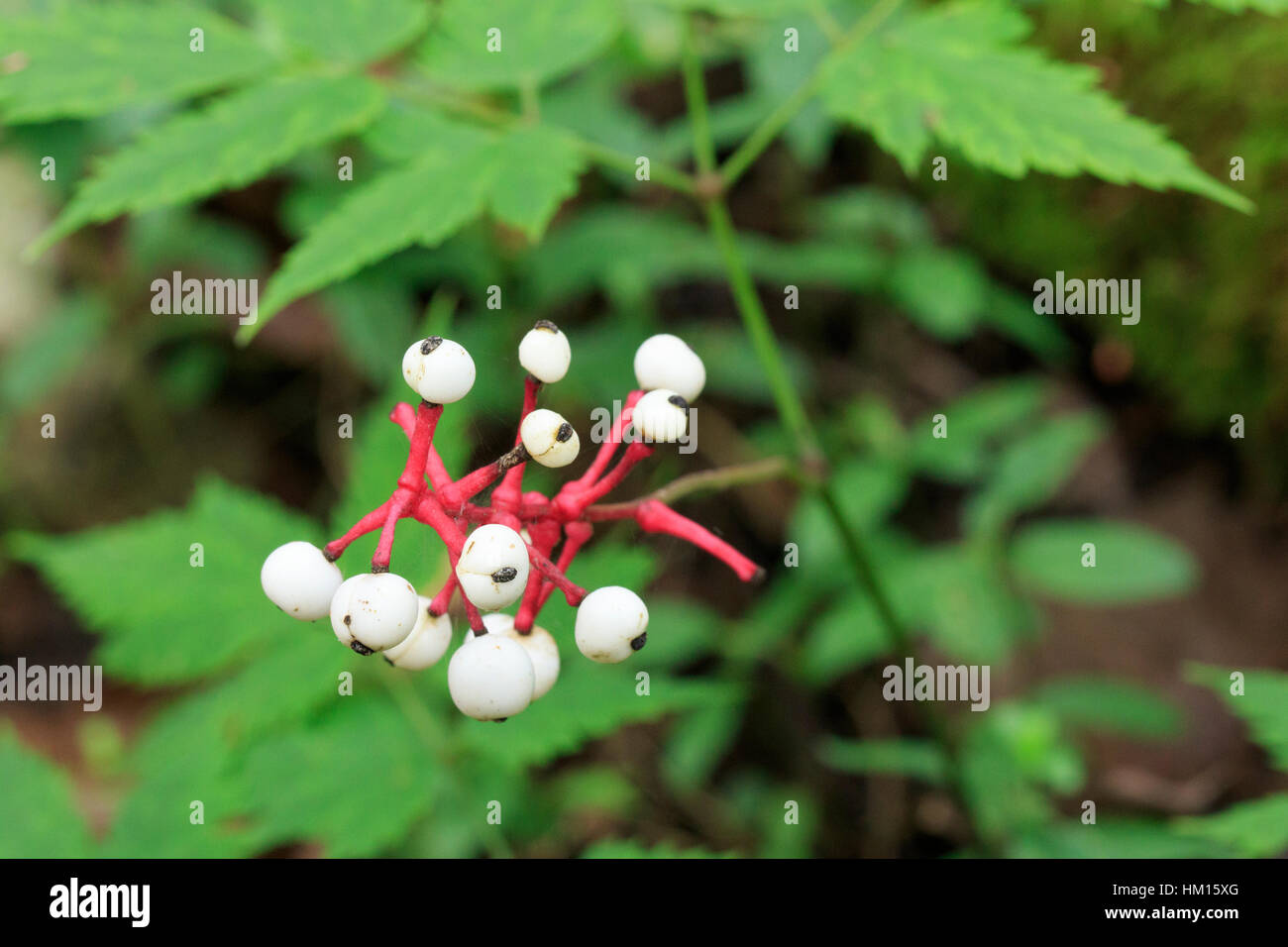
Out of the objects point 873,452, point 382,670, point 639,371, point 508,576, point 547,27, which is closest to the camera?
point 508,576

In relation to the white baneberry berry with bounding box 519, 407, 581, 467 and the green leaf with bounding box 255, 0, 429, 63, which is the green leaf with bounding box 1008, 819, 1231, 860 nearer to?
the white baneberry berry with bounding box 519, 407, 581, 467

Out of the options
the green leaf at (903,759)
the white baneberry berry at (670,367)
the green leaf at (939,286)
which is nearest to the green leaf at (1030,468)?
the green leaf at (939,286)

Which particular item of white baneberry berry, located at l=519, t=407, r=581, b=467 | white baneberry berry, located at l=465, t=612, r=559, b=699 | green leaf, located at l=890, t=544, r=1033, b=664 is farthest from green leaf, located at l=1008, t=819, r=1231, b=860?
white baneberry berry, located at l=519, t=407, r=581, b=467

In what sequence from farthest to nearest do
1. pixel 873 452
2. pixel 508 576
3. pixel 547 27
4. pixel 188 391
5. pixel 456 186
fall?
pixel 188 391
pixel 873 452
pixel 547 27
pixel 456 186
pixel 508 576

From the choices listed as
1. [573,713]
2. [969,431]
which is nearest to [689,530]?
[573,713]
